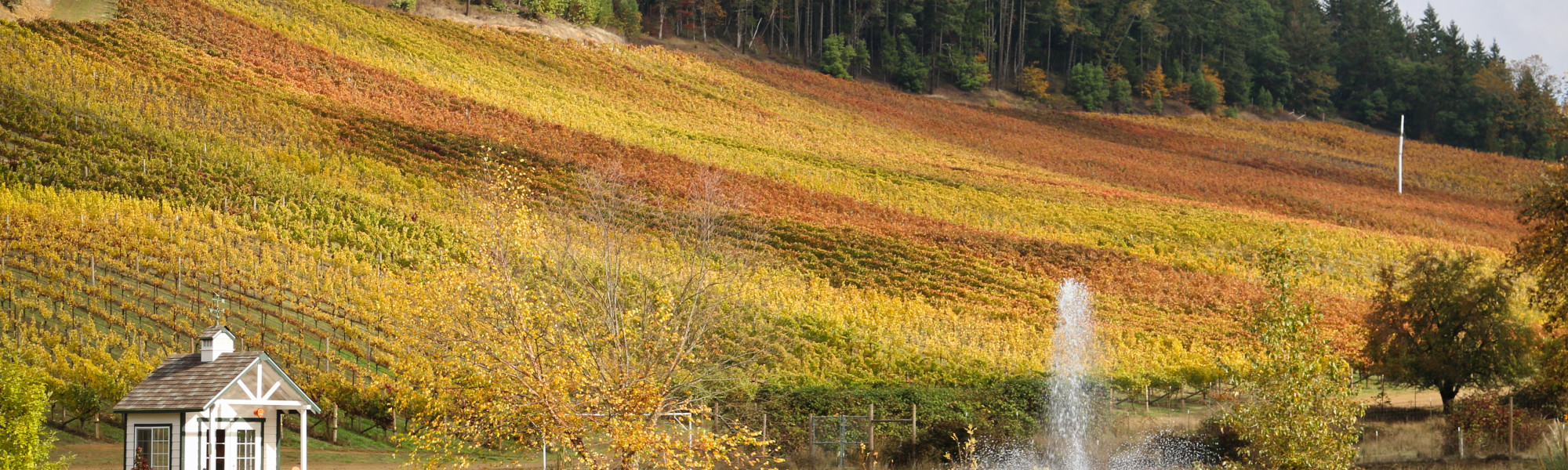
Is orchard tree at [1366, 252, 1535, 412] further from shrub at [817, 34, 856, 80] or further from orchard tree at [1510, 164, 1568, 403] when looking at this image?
shrub at [817, 34, 856, 80]

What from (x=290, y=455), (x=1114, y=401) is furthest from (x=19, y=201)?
(x=1114, y=401)

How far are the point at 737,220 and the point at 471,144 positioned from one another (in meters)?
13.2

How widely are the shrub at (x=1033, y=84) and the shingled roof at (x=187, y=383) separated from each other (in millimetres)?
80838

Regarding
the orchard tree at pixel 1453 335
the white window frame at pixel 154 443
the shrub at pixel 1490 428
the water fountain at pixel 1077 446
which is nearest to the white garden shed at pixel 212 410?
the white window frame at pixel 154 443

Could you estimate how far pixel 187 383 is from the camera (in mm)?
17047

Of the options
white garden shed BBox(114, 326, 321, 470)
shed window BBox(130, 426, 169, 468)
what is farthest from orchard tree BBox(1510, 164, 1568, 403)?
shed window BBox(130, 426, 169, 468)

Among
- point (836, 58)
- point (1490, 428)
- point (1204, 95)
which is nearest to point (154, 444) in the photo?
point (1490, 428)

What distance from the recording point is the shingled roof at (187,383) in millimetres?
16562

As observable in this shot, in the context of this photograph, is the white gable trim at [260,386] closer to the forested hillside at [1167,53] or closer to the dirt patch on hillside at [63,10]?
the dirt patch on hillside at [63,10]

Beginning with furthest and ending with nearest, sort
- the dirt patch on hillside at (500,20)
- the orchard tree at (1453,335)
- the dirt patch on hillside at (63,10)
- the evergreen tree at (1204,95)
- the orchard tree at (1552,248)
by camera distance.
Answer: the evergreen tree at (1204,95) < the dirt patch on hillside at (500,20) < the dirt patch on hillside at (63,10) < the orchard tree at (1453,335) < the orchard tree at (1552,248)

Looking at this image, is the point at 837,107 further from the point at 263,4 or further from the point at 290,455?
the point at 290,455

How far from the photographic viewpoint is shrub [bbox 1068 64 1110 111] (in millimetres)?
91625

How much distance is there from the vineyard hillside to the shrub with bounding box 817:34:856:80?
32.2 feet

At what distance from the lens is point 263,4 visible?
6338 centimetres
